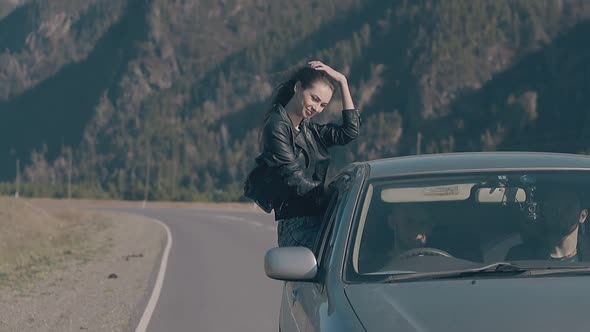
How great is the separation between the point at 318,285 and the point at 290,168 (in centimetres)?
119

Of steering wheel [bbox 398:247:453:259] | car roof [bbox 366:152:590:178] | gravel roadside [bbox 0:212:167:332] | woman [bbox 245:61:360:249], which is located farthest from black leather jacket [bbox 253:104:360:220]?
gravel roadside [bbox 0:212:167:332]

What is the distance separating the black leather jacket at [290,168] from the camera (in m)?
5.88

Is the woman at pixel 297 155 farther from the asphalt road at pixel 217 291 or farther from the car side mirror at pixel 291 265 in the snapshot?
the asphalt road at pixel 217 291

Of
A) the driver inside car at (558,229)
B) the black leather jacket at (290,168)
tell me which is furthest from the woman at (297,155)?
the driver inside car at (558,229)

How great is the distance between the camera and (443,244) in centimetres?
493

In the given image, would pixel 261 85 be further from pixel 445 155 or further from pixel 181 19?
pixel 445 155

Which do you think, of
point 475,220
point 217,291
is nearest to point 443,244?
point 475,220

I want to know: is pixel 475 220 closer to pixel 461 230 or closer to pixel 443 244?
pixel 461 230

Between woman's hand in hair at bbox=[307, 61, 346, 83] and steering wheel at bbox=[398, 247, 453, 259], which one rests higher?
woman's hand in hair at bbox=[307, 61, 346, 83]

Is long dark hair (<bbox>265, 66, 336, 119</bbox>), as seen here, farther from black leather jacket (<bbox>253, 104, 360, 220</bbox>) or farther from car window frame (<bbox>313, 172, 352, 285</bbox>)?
car window frame (<bbox>313, 172, 352, 285</bbox>)

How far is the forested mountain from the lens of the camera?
327ft

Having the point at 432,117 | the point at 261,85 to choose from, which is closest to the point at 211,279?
the point at 432,117

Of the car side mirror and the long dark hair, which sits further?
the long dark hair

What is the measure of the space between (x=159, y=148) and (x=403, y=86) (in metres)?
39.1
